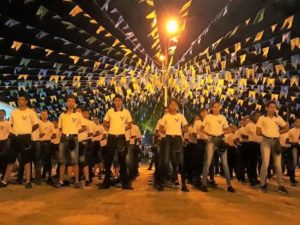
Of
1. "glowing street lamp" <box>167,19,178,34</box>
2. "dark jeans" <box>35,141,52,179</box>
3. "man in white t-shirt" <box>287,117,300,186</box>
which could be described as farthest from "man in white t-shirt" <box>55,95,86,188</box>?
"man in white t-shirt" <box>287,117,300,186</box>

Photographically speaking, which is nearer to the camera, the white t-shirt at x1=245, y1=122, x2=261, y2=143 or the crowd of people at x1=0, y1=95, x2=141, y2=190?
the crowd of people at x1=0, y1=95, x2=141, y2=190

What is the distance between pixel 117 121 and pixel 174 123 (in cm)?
125

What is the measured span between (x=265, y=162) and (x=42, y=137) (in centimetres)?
538

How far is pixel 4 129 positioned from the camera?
34.8 feet

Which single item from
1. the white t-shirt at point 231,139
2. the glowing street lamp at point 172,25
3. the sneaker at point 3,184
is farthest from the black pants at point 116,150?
the glowing street lamp at point 172,25

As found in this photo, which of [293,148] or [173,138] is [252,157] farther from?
[173,138]

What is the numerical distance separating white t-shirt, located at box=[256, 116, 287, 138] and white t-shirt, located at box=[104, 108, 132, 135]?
2.95 meters

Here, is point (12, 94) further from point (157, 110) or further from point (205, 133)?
point (205, 133)

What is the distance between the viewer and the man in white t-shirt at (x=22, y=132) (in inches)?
381

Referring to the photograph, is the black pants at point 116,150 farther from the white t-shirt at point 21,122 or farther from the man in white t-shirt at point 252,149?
the man in white t-shirt at point 252,149

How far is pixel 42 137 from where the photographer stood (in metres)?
10.9

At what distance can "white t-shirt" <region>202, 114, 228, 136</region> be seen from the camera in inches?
379

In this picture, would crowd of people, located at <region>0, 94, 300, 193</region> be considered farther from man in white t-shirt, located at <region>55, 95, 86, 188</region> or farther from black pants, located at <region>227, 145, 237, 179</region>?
black pants, located at <region>227, 145, 237, 179</region>

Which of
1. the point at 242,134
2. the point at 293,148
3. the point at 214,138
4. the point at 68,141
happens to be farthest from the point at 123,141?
the point at 293,148
